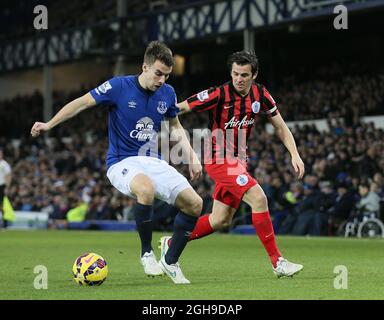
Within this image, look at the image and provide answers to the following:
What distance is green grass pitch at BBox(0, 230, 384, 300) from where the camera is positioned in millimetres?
8234

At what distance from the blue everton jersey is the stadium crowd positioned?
1190 cm

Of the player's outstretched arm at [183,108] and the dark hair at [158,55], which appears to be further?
the player's outstretched arm at [183,108]

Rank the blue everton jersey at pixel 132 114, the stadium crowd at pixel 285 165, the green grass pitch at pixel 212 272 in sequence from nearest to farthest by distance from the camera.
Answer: the green grass pitch at pixel 212 272 → the blue everton jersey at pixel 132 114 → the stadium crowd at pixel 285 165

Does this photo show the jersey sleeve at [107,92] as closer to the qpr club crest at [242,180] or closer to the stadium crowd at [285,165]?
the qpr club crest at [242,180]

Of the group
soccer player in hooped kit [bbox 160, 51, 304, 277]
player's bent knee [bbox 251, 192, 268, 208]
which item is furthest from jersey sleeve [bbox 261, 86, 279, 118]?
player's bent knee [bbox 251, 192, 268, 208]

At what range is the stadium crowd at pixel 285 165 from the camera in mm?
22016

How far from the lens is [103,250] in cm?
1616

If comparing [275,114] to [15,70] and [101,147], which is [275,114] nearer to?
[101,147]

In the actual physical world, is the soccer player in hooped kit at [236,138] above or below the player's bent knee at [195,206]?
above

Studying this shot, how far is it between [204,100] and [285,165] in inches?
605

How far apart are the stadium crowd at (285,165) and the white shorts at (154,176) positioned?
1205 cm

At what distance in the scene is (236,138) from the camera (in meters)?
10.4

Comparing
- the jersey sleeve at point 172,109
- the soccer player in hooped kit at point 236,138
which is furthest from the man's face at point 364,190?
the jersey sleeve at point 172,109
